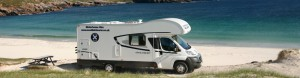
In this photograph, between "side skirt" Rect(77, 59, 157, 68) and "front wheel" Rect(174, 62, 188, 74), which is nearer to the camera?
"front wheel" Rect(174, 62, 188, 74)

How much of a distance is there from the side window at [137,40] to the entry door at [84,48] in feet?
8.32

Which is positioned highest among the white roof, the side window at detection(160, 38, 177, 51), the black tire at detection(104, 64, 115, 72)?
the white roof

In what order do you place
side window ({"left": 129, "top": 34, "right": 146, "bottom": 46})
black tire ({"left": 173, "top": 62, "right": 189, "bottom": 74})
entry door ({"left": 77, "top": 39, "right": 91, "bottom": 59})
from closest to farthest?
black tire ({"left": 173, "top": 62, "right": 189, "bottom": 74})
side window ({"left": 129, "top": 34, "right": 146, "bottom": 46})
entry door ({"left": 77, "top": 39, "right": 91, "bottom": 59})

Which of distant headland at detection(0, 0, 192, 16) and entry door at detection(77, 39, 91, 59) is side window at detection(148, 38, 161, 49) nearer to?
entry door at detection(77, 39, 91, 59)

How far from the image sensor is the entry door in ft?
77.7

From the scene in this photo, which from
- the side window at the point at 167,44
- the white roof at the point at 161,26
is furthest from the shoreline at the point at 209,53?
the white roof at the point at 161,26

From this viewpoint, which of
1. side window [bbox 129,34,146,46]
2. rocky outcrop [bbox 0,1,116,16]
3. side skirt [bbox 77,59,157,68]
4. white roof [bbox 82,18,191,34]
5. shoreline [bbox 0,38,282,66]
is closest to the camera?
white roof [bbox 82,18,191,34]

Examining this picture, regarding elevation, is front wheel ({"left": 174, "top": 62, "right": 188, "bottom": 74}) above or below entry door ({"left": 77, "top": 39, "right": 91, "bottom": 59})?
below

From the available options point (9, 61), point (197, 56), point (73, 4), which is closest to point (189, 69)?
point (197, 56)

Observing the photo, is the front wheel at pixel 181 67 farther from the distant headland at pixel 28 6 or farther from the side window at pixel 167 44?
the distant headland at pixel 28 6

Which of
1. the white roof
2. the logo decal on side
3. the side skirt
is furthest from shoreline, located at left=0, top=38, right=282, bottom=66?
the logo decal on side

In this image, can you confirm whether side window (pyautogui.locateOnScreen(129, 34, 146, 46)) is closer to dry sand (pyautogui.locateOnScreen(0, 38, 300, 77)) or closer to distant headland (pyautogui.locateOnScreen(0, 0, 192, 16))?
dry sand (pyautogui.locateOnScreen(0, 38, 300, 77))

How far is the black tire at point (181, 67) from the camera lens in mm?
21875

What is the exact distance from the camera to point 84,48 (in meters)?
23.7
